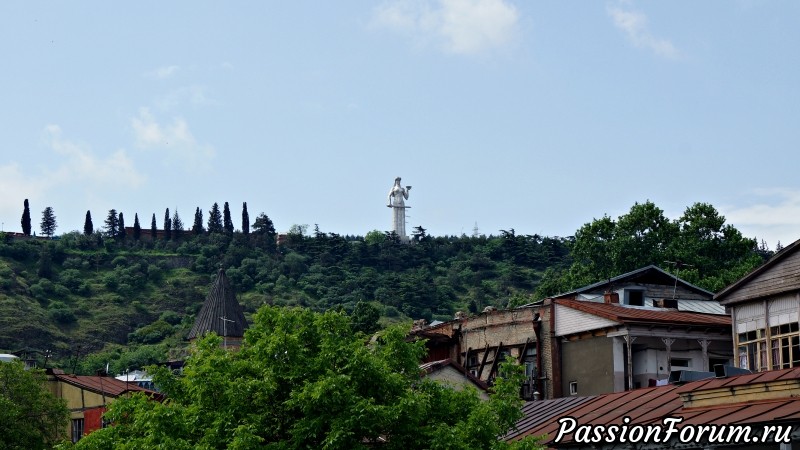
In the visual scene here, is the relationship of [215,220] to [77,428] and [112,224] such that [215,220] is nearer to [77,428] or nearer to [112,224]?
[112,224]

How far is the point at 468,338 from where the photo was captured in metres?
57.3

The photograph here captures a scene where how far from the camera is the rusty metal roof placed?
93.8 feet

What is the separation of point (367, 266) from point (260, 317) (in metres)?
143

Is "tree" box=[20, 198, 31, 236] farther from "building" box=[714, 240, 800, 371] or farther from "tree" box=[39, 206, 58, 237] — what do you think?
"building" box=[714, 240, 800, 371]

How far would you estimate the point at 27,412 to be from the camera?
4941 centimetres

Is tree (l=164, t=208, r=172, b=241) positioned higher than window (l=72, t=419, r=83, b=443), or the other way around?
tree (l=164, t=208, r=172, b=241)

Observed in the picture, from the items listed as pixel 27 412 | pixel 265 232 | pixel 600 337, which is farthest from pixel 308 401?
pixel 265 232

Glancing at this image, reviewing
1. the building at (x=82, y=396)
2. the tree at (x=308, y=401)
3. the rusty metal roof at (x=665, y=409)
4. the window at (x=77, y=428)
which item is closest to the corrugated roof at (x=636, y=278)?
the rusty metal roof at (x=665, y=409)

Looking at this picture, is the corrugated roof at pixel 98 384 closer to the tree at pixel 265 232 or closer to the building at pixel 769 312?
the building at pixel 769 312

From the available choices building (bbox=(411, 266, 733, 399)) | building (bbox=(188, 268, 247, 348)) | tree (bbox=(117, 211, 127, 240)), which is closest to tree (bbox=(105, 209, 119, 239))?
tree (bbox=(117, 211, 127, 240))

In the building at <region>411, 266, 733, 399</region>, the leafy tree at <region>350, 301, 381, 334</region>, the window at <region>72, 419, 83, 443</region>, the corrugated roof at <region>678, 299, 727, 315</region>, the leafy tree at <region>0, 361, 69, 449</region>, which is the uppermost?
the leafy tree at <region>350, 301, 381, 334</region>

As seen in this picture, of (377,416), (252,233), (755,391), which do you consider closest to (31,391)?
(377,416)

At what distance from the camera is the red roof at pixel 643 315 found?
156 feet

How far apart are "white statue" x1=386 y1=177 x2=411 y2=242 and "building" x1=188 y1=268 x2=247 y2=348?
70.3 m
